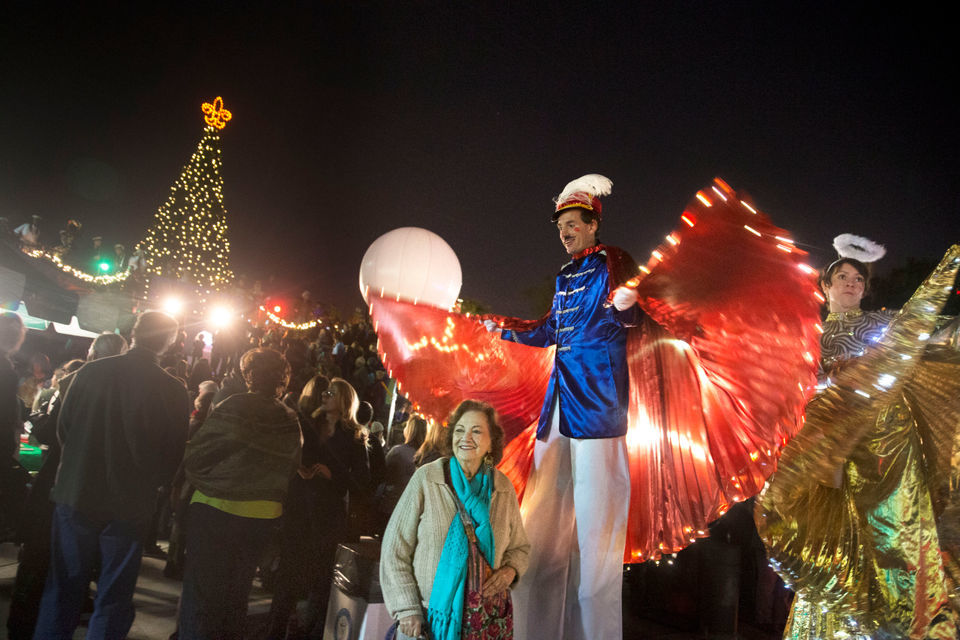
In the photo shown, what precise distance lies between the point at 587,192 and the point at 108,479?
2.88 metres

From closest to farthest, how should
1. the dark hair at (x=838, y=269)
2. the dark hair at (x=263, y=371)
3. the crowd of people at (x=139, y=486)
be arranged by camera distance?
the dark hair at (x=838, y=269)
the crowd of people at (x=139, y=486)
the dark hair at (x=263, y=371)

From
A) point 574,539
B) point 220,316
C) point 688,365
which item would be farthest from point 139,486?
point 220,316

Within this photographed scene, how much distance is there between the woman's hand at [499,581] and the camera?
2539 millimetres

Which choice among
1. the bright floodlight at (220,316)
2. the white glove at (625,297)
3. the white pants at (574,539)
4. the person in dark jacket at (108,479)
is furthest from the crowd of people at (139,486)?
the bright floodlight at (220,316)

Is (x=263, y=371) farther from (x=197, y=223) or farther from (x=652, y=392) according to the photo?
(x=197, y=223)

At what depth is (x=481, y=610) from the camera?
2.50 metres

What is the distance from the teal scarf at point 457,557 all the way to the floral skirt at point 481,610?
0.03 m

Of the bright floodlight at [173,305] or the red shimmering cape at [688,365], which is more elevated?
the bright floodlight at [173,305]

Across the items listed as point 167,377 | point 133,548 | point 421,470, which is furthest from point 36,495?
point 421,470

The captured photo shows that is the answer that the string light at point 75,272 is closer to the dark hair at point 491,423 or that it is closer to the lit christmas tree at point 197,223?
the lit christmas tree at point 197,223

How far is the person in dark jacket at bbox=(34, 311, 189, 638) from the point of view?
2994 millimetres

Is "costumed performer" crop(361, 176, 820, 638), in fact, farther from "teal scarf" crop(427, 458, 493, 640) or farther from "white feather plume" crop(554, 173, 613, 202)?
"teal scarf" crop(427, 458, 493, 640)

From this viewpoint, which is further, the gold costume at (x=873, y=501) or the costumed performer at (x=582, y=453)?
the costumed performer at (x=582, y=453)

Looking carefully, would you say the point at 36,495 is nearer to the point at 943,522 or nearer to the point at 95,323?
the point at 943,522
